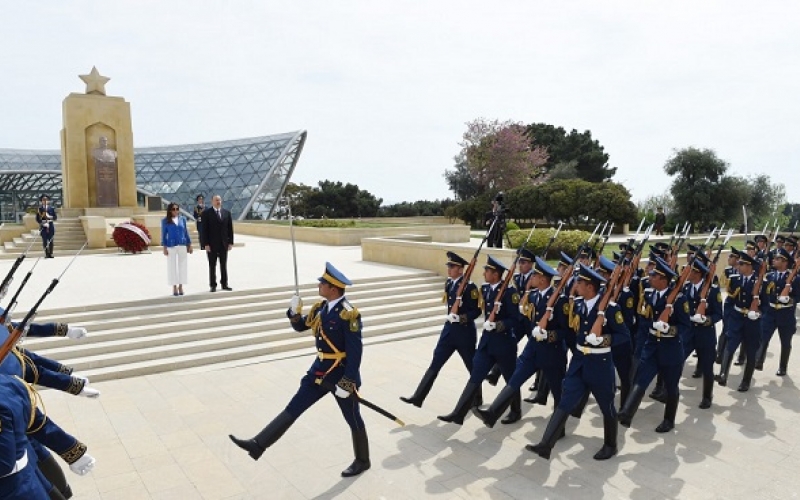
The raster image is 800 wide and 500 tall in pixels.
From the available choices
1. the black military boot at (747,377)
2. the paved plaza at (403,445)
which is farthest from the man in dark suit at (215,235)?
the black military boot at (747,377)

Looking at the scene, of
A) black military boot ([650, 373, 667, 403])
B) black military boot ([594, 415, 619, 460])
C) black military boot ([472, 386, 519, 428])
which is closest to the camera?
black military boot ([594, 415, 619, 460])

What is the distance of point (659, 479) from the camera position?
194 inches

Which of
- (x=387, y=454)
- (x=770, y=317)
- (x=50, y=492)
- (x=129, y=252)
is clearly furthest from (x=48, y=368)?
(x=129, y=252)

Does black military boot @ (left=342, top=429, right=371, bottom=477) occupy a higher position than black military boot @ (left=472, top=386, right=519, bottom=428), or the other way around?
black military boot @ (left=472, top=386, right=519, bottom=428)

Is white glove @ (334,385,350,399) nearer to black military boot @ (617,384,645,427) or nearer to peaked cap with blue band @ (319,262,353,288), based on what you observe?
peaked cap with blue band @ (319,262,353,288)

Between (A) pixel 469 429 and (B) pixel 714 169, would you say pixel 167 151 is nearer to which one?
(B) pixel 714 169

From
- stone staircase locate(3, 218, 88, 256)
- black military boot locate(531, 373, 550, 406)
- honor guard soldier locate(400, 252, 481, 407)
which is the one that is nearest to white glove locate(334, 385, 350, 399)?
honor guard soldier locate(400, 252, 481, 407)

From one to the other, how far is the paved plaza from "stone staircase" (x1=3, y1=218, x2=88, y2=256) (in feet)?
48.4

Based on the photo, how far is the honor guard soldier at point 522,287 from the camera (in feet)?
20.9

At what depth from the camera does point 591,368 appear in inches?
208

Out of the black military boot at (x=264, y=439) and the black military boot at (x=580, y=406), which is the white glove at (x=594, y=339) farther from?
the black military boot at (x=264, y=439)

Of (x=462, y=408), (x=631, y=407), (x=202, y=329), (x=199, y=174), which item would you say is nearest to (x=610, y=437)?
(x=631, y=407)

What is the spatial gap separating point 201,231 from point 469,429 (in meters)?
7.08

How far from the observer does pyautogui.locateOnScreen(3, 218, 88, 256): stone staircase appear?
1992 cm
